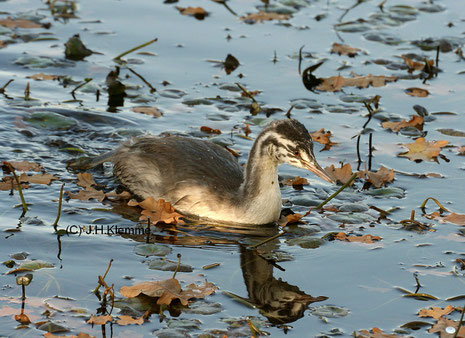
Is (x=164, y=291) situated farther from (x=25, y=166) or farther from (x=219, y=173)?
(x=25, y=166)

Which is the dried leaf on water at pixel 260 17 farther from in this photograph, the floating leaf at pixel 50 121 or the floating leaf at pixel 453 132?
the floating leaf at pixel 50 121

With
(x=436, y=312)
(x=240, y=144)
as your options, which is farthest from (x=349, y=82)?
(x=436, y=312)

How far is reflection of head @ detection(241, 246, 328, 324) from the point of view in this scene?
23.6 feet

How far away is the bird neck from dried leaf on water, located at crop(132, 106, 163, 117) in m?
2.86

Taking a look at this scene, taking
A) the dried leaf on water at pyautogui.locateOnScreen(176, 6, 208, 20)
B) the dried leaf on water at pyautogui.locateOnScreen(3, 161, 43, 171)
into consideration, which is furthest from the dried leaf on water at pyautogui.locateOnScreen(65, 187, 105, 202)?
the dried leaf on water at pyautogui.locateOnScreen(176, 6, 208, 20)

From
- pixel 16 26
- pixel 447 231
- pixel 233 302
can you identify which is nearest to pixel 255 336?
pixel 233 302

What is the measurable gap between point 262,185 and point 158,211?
110 centimetres

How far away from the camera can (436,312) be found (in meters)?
7.13

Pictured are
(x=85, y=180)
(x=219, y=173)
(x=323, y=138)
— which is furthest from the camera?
(x=323, y=138)

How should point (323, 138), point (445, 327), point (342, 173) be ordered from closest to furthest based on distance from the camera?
1. point (445, 327)
2. point (342, 173)
3. point (323, 138)

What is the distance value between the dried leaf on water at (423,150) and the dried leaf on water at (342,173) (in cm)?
108

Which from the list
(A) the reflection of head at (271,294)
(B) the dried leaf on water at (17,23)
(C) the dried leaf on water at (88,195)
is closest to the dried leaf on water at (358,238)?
(A) the reflection of head at (271,294)

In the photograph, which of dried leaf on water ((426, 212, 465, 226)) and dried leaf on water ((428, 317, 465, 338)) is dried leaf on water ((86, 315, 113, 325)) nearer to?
dried leaf on water ((428, 317, 465, 338))

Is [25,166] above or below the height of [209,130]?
below
